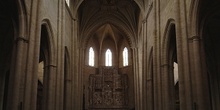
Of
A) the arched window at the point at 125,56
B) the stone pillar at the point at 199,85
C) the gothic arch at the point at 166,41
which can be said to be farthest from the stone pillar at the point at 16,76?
the arched window at the point at 125,56

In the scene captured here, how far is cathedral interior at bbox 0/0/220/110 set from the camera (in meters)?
16.4

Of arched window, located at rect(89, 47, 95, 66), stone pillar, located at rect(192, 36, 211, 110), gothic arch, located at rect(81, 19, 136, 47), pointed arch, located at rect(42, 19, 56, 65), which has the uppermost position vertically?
gothic arch, located at rect(81, 19, 136, 47)

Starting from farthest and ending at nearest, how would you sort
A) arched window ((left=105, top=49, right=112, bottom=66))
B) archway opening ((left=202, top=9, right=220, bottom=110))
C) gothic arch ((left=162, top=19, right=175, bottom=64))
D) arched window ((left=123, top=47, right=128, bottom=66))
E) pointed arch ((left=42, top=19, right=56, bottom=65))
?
arched window ((left=105, top=49, right=112, bottom=66)), arched window ((left=123, top=47, right=128, bottom=66)), archway opening ((left=202, top=9, right=220, bottom=110)), pointed arch ((left=42, top=19, right=56, bottom=65)), gothic arch ((left=162, top=19, right=175, bottom=64))

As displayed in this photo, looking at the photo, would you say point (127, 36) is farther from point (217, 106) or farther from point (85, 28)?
point (217, 106)

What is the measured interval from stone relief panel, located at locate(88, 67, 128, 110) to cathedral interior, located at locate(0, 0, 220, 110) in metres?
0.13

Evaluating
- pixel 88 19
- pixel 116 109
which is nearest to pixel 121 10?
pixel 88 19

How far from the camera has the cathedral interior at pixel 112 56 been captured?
1636 centimetres

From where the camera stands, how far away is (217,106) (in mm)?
26453

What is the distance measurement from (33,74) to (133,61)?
24.6 m

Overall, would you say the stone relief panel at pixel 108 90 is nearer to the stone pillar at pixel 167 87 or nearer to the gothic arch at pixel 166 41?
the stone pillar at pixel 167 87

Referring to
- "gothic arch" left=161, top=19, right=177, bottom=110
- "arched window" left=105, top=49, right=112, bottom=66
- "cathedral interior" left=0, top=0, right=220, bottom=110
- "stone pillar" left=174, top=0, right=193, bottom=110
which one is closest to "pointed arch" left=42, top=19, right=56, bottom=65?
"cathedral interior" left=0, top=0, right=220, bottom=110

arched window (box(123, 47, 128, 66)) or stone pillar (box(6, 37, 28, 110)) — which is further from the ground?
arched window (box(123, 47, 128, 66))

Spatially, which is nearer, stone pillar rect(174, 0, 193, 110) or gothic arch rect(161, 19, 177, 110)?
stone pillar rect(174, 0, 193, 110)

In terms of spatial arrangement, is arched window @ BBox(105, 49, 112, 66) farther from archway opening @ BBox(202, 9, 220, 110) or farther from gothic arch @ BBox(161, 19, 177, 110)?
gothic arch @ BBox(161, 19, 177, 110)
